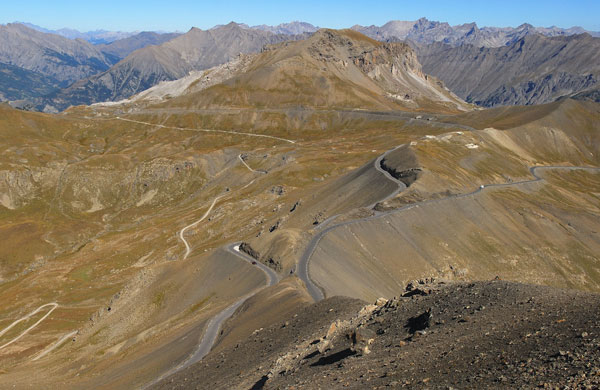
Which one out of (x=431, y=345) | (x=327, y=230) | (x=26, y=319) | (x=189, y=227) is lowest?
(x=26, y=319)

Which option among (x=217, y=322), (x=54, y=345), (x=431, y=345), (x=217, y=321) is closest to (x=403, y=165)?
(x=217, y=321)

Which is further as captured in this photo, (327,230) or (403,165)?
(403,165)

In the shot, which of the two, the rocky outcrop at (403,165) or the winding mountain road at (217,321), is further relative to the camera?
the rocky outcrop at (403,165)

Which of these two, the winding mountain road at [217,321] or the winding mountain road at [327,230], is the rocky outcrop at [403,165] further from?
the winding mountain road at [217,321]

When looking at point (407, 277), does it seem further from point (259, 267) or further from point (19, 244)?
point (19, 244)

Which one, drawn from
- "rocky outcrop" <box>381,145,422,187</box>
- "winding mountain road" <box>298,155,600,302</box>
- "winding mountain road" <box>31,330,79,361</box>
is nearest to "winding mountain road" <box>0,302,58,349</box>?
"winding mountain road" <box>31,330,79,361</box>

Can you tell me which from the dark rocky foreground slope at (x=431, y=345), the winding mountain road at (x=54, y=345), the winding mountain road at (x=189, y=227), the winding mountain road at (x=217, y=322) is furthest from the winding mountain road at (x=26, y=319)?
the dark rocky foreground slope at (x=431, y=345)

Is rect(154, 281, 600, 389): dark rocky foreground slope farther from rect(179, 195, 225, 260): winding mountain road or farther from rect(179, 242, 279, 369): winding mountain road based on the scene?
rect(179, 195, 225, 260): winding mountain road

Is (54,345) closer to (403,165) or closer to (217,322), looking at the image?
(217,322)

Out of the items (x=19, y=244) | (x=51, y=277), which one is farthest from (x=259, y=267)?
(x=19, y=244)
